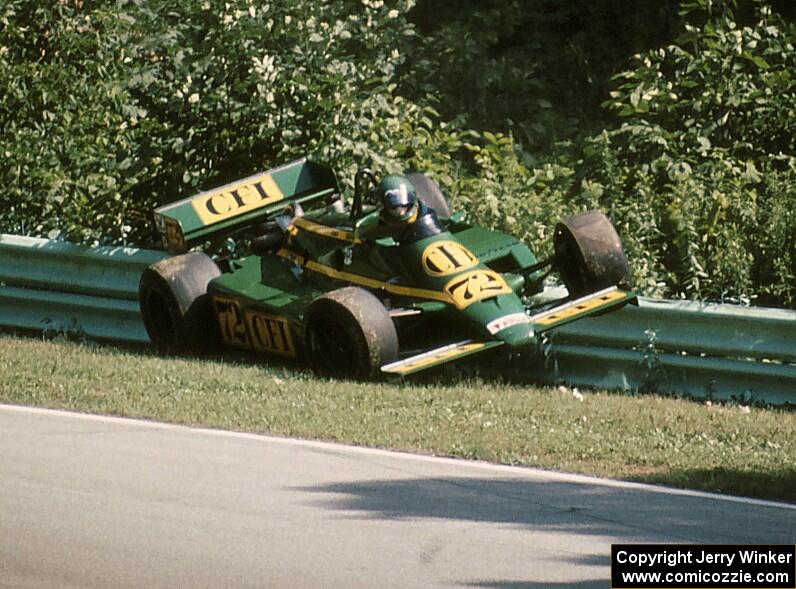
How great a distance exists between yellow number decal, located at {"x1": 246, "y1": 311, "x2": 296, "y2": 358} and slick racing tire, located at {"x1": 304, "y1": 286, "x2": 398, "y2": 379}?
0.40 m

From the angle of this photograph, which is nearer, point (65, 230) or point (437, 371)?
point (437, 371)

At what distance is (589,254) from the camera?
12938 mm

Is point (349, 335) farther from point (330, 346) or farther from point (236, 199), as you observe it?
A: point (236, 199)

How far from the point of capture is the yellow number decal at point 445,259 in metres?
12.6

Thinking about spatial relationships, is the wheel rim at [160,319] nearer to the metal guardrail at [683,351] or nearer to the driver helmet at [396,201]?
the driver helmet at [396,201]

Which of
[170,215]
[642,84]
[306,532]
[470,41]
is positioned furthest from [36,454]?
[470,41]

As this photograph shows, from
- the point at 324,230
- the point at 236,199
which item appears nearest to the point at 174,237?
the point at 236,199

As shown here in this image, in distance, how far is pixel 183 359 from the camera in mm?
13359

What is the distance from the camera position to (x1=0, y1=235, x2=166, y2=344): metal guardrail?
47.3 ft

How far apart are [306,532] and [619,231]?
640 cm

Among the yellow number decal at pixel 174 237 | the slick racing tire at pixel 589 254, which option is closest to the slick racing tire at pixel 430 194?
the slick racing tire at pixel 589 254

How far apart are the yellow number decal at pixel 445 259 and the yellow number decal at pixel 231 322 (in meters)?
1.54

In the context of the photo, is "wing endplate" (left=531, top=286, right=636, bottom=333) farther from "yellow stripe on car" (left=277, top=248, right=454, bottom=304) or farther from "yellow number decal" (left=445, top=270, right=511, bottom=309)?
"yellow stripe on car" (left=277, top=248, right=454, bottom=304)

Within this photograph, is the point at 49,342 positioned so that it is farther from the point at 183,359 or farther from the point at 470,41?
the point at 470,41
